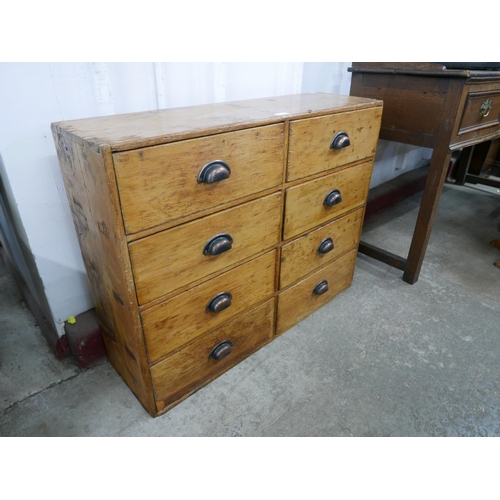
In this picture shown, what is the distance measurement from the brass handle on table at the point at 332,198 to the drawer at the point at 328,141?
0.11 meters

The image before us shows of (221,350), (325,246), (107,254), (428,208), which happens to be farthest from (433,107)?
(107,254)

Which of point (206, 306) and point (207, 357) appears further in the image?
point (207, 357)

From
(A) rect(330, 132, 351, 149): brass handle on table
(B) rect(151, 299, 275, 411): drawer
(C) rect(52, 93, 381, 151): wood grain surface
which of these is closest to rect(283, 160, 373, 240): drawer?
(A) rect(330, 132, 351, 149): brass handle on table

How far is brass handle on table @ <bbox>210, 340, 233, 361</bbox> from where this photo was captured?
1.40 m

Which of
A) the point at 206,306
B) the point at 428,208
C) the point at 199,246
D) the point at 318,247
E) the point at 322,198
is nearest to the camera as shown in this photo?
the point at 199,246

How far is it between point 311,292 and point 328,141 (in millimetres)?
713

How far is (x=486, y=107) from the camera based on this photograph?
1698 millimetres

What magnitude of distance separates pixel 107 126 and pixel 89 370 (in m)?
1.02

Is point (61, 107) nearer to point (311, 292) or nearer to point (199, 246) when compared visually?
point (199, 246)

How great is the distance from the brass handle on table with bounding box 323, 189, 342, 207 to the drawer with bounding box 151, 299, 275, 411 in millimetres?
478

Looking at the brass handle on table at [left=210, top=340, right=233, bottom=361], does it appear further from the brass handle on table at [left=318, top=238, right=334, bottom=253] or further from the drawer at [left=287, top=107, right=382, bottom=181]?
the drawer at [left=287, top=107, right=382, bottom=181]

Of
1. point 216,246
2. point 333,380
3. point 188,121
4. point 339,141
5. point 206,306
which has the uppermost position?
point 188,121

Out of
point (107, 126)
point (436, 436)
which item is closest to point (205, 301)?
point (107, 126)

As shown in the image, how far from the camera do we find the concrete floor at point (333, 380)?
1.30 meters
